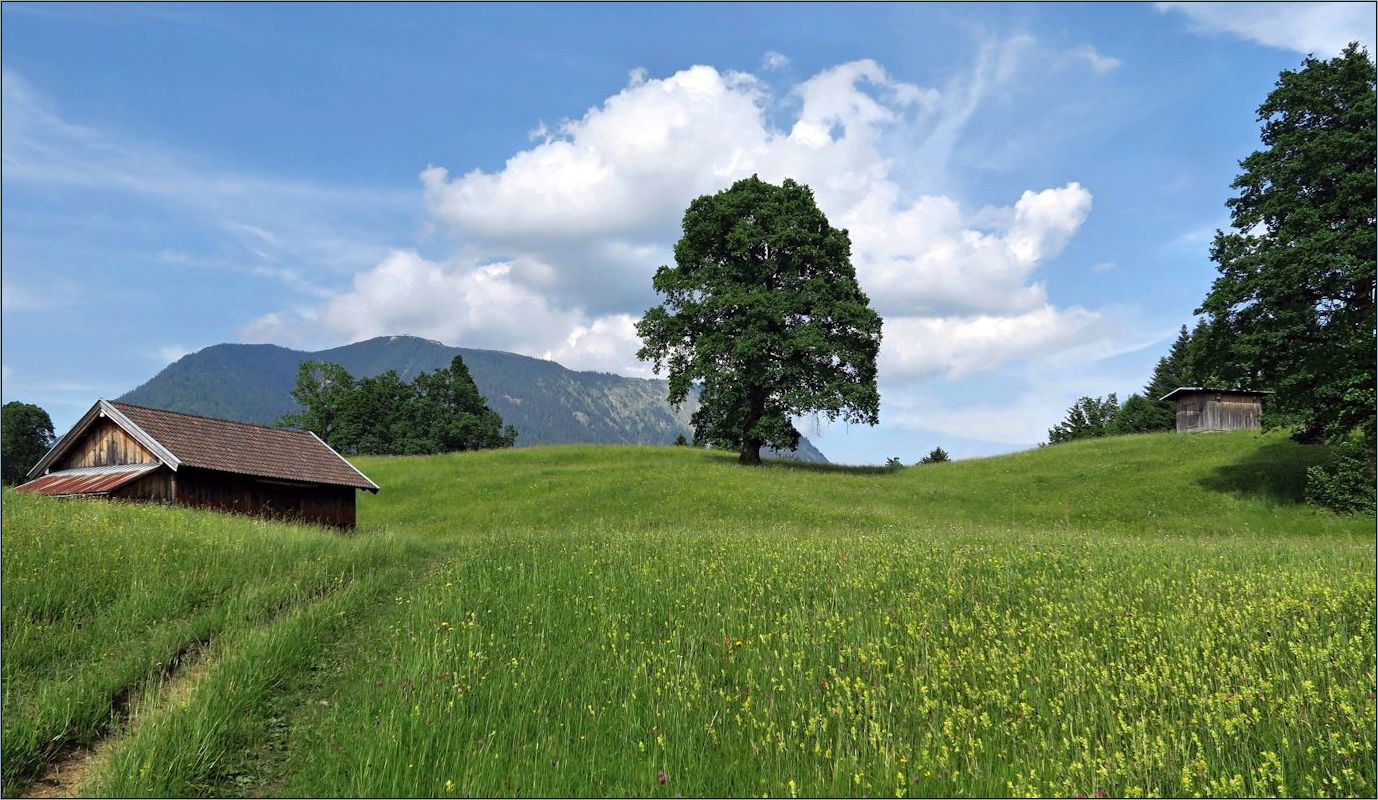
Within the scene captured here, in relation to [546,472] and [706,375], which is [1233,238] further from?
[546,472]

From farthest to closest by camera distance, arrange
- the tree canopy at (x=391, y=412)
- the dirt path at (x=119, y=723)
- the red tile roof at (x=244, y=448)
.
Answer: the tree canopy at (x=391, y=412), the red tile roof at (x=244, y=448), the dirt path at (x=119, y=723)

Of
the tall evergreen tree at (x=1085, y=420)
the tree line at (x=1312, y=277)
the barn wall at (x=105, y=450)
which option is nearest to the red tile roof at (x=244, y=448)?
the barn wall at (x=105, y=450)

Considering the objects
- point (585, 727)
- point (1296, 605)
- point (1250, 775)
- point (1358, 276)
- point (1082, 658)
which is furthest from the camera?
point (1358, 276)

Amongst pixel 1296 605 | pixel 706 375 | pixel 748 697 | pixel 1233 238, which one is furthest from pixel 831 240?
pixel 748 697

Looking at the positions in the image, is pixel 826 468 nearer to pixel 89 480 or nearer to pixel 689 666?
pixel 89 480

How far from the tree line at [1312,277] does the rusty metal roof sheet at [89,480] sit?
43.6 m

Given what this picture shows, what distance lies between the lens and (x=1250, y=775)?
5906 mm

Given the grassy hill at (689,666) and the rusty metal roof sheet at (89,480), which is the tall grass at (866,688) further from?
the rusty metal roof sheet at (89,480)

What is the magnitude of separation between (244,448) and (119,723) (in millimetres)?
27723

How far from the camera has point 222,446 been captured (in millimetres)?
30750

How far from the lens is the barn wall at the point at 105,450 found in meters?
28.8

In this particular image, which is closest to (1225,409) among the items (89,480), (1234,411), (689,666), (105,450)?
(1234,411)

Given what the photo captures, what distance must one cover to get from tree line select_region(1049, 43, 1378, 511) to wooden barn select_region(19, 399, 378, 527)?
3914 centimetres

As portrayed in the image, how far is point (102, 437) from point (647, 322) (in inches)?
1146
